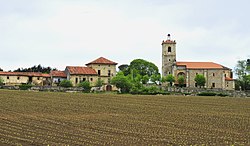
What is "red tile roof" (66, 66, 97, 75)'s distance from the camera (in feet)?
256

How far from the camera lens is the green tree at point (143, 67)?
112 meters

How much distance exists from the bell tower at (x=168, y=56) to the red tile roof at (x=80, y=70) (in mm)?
23804

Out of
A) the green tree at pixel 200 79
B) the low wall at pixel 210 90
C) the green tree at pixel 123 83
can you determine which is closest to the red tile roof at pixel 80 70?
the green tree at pixel 123 83

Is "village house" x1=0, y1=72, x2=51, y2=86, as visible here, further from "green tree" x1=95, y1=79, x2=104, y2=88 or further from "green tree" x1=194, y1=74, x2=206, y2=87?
"green tree" x1=194, y1=74, x2=206, y2=87

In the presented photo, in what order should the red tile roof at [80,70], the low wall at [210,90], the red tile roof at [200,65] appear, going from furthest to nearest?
1. the red tile roof at [200,65]
2. the red tile roof at [80,70]
3. the low wall at [210,90]

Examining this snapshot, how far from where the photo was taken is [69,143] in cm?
1445

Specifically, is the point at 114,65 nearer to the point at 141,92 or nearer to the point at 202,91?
the point at 141,92

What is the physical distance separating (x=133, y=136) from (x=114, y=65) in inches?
2614

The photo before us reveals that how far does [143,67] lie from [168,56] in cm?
1939

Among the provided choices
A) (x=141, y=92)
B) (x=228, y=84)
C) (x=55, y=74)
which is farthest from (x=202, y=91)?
(x=55, y=74)

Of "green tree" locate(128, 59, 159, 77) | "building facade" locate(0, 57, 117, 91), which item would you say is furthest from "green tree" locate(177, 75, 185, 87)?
"green tree" locate(128, 59, 159, 77)

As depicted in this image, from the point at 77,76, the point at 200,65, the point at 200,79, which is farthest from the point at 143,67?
the point at 77,76

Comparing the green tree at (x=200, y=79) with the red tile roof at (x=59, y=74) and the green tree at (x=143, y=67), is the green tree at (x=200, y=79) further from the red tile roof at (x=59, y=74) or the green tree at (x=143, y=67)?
the red tile roof at (x=59, y=74)

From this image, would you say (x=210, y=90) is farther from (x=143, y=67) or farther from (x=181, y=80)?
(x=143, y=67)
